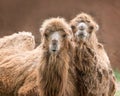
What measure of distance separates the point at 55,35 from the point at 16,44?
120 inches

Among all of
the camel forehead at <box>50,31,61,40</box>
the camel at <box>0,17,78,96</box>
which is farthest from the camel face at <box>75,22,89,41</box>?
the camel forehead at <box>50,31,61,40</box>

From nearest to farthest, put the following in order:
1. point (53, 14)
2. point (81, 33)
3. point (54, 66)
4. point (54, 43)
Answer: point (54, 43), point (54, 66), point (81, 33), point (53, 14)

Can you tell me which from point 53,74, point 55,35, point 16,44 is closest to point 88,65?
point 53,74

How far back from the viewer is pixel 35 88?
9.00 metres

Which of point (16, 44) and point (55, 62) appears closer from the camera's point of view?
point (55, 62)

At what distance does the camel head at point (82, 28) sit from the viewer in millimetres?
8305

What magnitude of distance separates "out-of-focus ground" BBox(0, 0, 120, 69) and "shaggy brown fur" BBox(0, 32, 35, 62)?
28.0 feet

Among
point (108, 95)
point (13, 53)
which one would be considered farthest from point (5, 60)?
point (108, 95)

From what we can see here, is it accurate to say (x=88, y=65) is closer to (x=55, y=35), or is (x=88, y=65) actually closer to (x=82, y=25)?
(x=82, y=25)

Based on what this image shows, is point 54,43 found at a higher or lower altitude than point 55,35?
lower

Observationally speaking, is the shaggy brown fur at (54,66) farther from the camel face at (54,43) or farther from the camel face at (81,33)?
the camel face at (81,33)

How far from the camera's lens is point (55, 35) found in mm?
7879

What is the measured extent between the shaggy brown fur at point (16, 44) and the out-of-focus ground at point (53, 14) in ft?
28.0

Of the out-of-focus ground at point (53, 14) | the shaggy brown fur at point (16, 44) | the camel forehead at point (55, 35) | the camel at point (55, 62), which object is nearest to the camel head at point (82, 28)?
the camel at point (55, 62)
